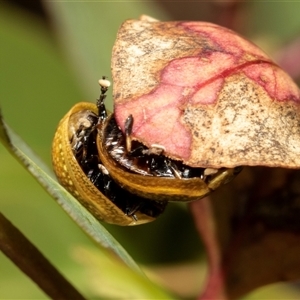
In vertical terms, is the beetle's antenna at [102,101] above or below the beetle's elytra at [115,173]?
above

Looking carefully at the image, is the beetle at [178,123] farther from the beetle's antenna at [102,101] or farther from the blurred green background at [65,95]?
the blurred green background at [65,95]

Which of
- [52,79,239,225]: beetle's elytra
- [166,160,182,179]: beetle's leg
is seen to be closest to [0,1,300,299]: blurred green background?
[52,79,239,225]: beetle's elytra

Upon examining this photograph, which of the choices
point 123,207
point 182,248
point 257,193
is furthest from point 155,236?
point 123,207

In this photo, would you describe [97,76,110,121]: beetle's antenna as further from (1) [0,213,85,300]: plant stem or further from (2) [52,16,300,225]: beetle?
(1) [0,213,85,300]: plant stem

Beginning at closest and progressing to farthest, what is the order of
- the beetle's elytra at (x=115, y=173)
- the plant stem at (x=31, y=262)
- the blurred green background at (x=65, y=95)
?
the plant stem at (x=31, y=262) → the beetle's elytra at (x=115, y=173) → the blurred green background at (x=65, y=95)

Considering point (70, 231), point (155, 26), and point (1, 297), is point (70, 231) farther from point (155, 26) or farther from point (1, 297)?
point (155, 26)

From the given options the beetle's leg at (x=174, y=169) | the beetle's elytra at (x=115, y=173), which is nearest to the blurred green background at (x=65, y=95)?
the beetle's elytra at (x=115, y=173)
